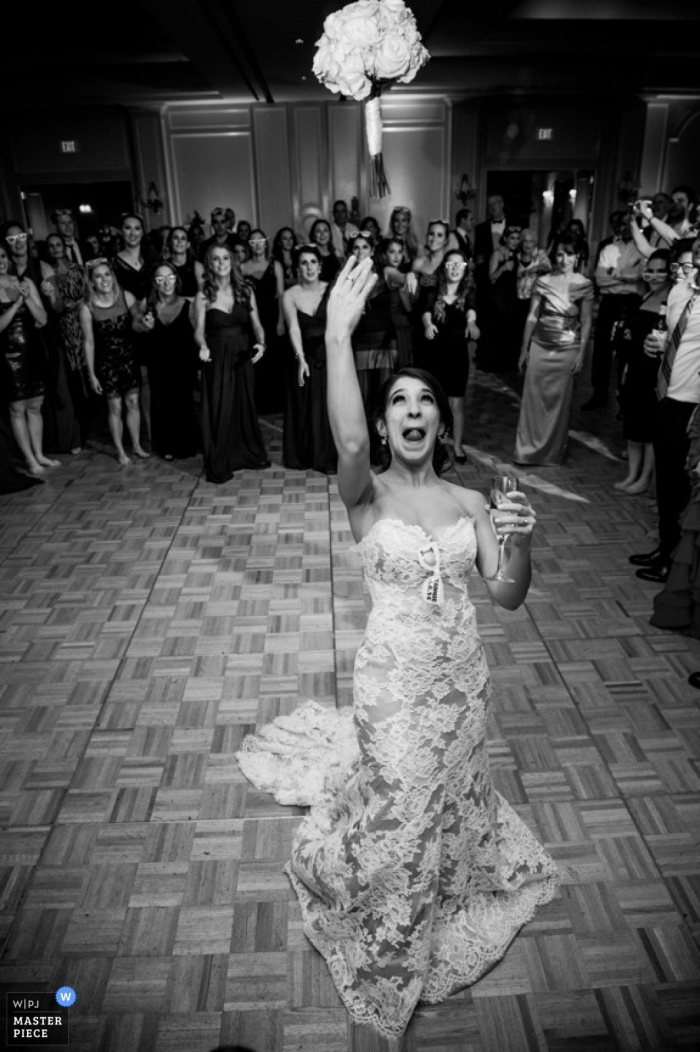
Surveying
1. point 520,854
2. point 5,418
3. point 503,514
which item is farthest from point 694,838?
point 5,418

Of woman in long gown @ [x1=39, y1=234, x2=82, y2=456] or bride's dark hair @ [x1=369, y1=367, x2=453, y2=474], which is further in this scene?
woman in long gown @ [x1=39, y1=234, x2=82, y2=456]

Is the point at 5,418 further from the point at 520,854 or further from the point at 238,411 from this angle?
the point at 520,854

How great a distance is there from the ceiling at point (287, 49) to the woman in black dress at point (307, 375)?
274cm

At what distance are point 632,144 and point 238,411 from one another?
32.8 ft

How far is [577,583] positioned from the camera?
4219 millimetres

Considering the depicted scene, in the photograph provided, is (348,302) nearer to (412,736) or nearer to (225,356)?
(412,736)

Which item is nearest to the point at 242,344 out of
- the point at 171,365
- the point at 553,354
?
the point at 171,365

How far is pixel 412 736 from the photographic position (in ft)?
6.47

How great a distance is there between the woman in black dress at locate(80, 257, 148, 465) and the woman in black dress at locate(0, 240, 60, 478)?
13.9 inches

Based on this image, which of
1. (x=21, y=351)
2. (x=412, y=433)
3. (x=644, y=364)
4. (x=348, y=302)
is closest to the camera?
(x=348, y=302)

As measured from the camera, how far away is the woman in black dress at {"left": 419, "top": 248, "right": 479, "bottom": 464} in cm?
570

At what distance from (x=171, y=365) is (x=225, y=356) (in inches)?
23.1

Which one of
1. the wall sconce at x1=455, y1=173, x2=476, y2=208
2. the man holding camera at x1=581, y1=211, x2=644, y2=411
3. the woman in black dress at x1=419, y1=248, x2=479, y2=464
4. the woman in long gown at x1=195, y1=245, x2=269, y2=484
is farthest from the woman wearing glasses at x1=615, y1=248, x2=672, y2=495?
the wall sconce at x1=455, y1=173, x2=476, y2=208

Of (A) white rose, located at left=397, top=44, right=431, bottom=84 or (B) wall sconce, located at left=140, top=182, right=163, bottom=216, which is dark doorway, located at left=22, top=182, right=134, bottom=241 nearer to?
(B) wall sconce, located at left=140, top=182, right=163, bottom=216
